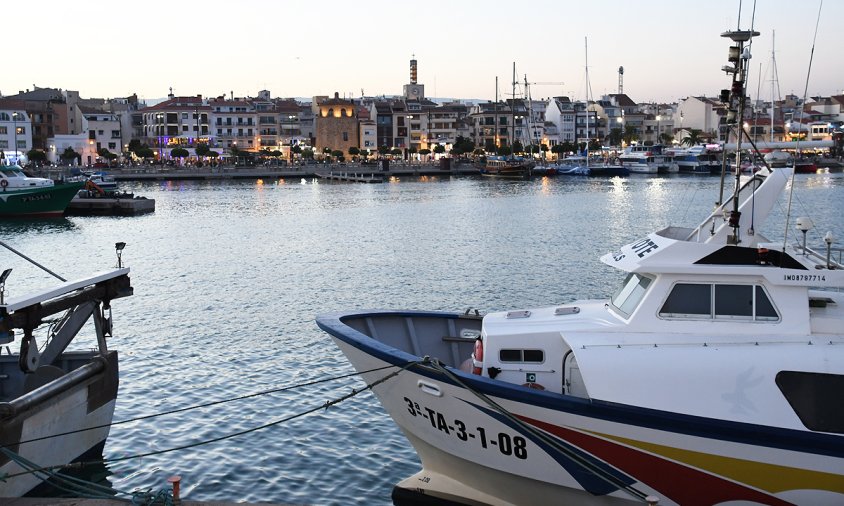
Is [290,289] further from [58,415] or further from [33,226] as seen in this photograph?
[33,226]

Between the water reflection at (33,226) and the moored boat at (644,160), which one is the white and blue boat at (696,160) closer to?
the moored boat at (644,160)

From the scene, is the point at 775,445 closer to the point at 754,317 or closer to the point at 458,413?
the point at 754,317

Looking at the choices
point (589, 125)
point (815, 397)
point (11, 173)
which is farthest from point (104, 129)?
point (815, 397)

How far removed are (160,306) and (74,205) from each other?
48316mm

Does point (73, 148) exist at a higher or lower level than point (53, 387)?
higher

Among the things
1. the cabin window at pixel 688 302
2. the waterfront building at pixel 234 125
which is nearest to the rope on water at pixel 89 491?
the cabin window at pixel 688 302

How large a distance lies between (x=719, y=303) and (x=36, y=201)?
67021 mm

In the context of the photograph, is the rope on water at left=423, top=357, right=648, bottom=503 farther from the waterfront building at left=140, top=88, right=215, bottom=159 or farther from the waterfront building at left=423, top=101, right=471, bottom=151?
the waterfront building at left=423, top=101, right=471, bottom=151

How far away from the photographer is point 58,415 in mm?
13375

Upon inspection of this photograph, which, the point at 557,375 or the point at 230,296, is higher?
the point at 557,375

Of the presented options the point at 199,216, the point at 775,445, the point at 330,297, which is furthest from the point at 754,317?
the point at 199,216

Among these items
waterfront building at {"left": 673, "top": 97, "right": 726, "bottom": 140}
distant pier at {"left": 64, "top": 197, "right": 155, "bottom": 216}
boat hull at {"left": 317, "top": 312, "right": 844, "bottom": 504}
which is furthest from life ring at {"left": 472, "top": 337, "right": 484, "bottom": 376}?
waterfront building at {"left": 673, "top": 97, "right": 726, "bottom": 140}

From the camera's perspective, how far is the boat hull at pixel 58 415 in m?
12.3

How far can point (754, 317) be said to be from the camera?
11156 millimetres
